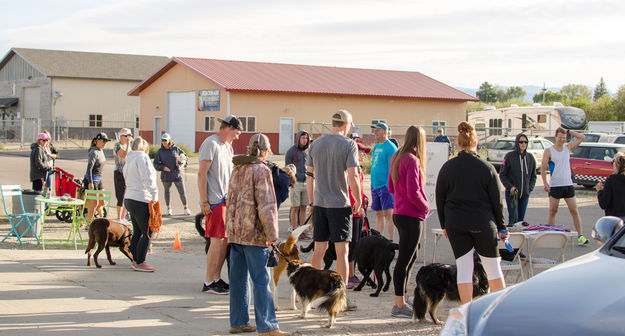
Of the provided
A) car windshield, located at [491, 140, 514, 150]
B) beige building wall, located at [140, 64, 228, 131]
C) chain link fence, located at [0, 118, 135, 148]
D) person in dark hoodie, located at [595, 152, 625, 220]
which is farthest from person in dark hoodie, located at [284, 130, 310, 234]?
chain link fence, located at [0, 118, 135, 148]

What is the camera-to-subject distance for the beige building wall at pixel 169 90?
139ft

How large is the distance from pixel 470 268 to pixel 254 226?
201 centimetres

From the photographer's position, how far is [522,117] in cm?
4219

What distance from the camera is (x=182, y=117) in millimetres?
44656

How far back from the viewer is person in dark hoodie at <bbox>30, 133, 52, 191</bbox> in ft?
44.6

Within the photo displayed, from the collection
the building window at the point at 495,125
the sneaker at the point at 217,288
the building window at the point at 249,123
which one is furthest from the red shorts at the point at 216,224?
the building window at the point at 495,125

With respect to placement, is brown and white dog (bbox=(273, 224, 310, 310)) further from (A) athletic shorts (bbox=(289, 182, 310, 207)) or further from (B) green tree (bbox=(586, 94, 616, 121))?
(B) green tree (bbox=(586, 94, 616, 121))

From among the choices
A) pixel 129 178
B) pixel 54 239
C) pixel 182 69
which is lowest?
pixel 54 239

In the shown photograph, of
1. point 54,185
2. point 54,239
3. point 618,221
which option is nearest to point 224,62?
point 54,185

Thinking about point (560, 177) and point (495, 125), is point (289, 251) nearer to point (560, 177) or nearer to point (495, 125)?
point (560, 177)

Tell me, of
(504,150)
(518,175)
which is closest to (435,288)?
(518,175)

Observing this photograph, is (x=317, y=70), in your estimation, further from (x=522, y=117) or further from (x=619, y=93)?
(x=619, y=93)

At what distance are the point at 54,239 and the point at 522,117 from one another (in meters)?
35.4

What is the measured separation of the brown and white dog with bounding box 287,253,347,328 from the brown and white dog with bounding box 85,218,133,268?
343 centimetres
